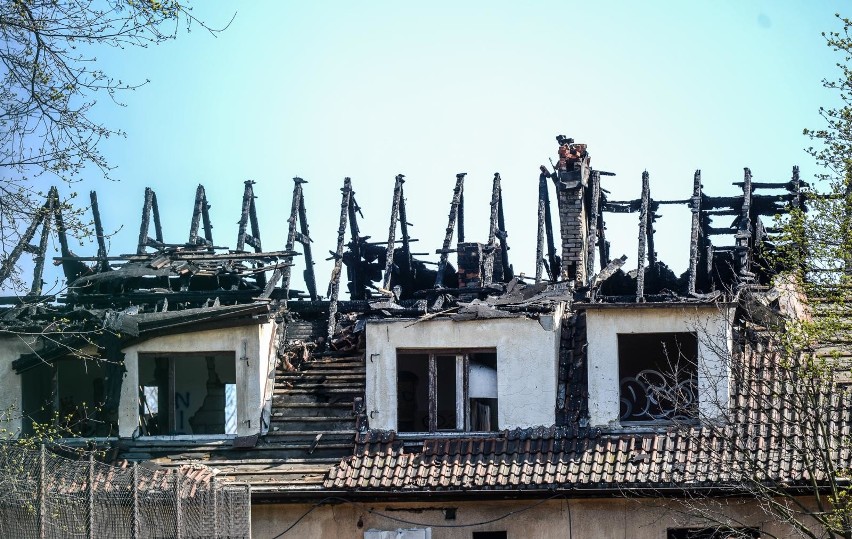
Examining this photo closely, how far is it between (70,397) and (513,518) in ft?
30.6

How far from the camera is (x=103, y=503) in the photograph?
19281 millimetres

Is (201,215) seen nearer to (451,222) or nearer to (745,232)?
(451,222)

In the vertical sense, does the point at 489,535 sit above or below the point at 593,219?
below

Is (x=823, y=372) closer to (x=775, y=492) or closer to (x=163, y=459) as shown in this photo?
(x=775, y=492)

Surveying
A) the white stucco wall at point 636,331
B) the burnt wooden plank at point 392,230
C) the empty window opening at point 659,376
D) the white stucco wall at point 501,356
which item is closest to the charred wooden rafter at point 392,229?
the burnt wooden plank at point 392,230

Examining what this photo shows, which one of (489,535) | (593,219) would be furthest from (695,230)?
(489,535)

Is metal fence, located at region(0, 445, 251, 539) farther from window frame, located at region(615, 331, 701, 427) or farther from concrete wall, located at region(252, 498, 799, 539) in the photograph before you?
window frame, located at region(615, 331, 701, 427)

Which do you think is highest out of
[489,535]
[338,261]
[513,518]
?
[338,261]

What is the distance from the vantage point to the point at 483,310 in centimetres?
2689

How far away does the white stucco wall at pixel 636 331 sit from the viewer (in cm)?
2573

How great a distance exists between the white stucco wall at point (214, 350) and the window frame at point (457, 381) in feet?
8.25

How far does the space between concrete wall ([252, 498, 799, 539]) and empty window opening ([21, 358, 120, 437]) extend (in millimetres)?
3776

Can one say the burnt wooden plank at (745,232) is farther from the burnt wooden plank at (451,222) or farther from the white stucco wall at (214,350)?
the white stucco wall at (214,350)

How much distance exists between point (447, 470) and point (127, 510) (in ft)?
23.2
